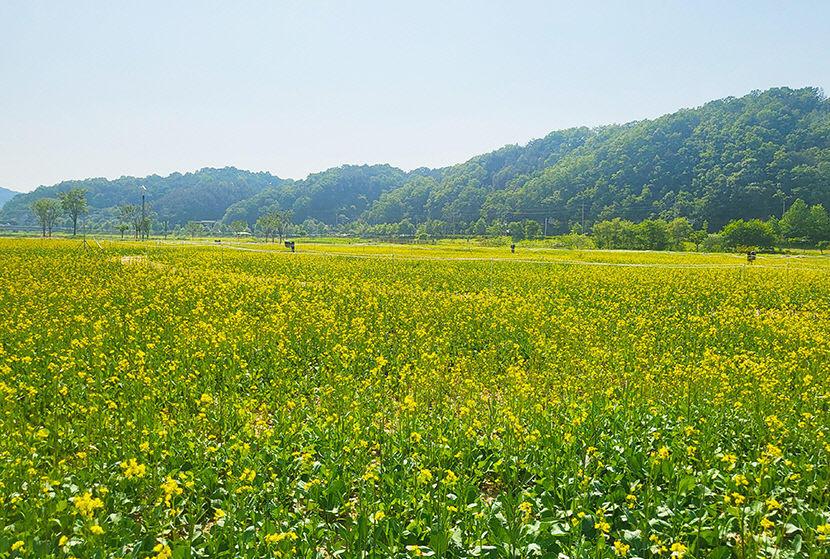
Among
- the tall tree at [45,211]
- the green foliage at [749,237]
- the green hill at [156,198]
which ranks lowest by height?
the green foliage at [749,237]

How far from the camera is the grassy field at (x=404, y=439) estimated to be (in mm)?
3295

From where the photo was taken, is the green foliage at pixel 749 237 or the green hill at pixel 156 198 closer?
the green foliage at pixel 749 237

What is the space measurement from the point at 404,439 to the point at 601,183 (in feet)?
370

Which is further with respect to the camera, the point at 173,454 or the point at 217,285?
the point at 217,285

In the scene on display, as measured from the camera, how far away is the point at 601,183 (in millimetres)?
106812

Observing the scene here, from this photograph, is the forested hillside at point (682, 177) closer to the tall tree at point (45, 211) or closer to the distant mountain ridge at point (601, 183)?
the distant mountain ridge at point (601, 183)

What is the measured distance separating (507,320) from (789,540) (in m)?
7.28

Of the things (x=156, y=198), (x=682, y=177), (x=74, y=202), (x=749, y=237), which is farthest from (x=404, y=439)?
(x=156, y=198)

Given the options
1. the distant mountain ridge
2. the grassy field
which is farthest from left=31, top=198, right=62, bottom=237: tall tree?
the grassy field

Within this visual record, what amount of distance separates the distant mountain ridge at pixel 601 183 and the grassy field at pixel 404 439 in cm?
9251

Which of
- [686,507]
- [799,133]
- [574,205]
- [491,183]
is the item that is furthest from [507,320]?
[491,183]

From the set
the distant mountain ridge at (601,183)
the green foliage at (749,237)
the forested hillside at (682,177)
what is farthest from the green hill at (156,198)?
the green foliage at (749,237)

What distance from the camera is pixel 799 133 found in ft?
314

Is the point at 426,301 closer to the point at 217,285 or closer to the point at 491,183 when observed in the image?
the point at 217,285
